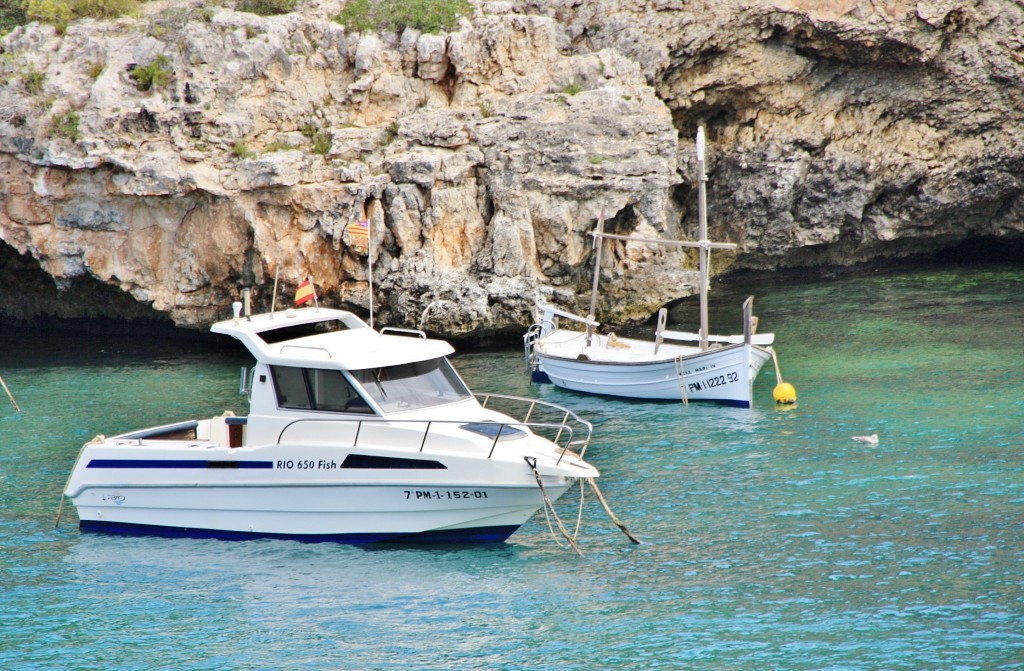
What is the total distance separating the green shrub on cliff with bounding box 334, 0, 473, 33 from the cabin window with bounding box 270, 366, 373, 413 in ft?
60.0

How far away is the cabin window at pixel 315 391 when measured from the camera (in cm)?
1611

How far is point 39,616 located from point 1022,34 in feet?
106

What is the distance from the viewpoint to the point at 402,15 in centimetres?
3228

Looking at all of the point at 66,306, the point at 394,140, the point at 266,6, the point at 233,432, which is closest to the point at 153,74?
the point at 266,6

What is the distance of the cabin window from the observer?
16109 millimetres

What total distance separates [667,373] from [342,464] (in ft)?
37.2

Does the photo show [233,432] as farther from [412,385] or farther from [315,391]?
[412,385]

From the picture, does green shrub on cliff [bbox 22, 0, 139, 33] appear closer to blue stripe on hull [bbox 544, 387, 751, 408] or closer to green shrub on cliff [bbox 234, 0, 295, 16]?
green shrub on cliff [bbox 234, 0, 295, 16]

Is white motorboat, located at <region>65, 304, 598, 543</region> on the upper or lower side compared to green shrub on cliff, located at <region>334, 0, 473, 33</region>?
lower

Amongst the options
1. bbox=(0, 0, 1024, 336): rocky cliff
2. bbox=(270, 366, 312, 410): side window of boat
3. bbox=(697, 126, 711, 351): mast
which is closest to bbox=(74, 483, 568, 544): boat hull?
bbox=(270, 366, 312, 410): side window of boat

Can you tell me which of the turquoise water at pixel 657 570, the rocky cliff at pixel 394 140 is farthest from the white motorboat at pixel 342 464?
the rocky cliff at pixel 394 140

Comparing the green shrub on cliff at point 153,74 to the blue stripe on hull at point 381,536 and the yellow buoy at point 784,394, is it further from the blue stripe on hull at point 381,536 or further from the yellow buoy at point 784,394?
the yellow buoy at point 784,394

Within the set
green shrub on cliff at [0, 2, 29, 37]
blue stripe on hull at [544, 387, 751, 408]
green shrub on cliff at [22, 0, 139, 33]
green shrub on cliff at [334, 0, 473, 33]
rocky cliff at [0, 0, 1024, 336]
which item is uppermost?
green shrub on cliff at [0, 2, 29, 37]

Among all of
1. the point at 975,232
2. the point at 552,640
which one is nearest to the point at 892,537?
the point at 552,640
